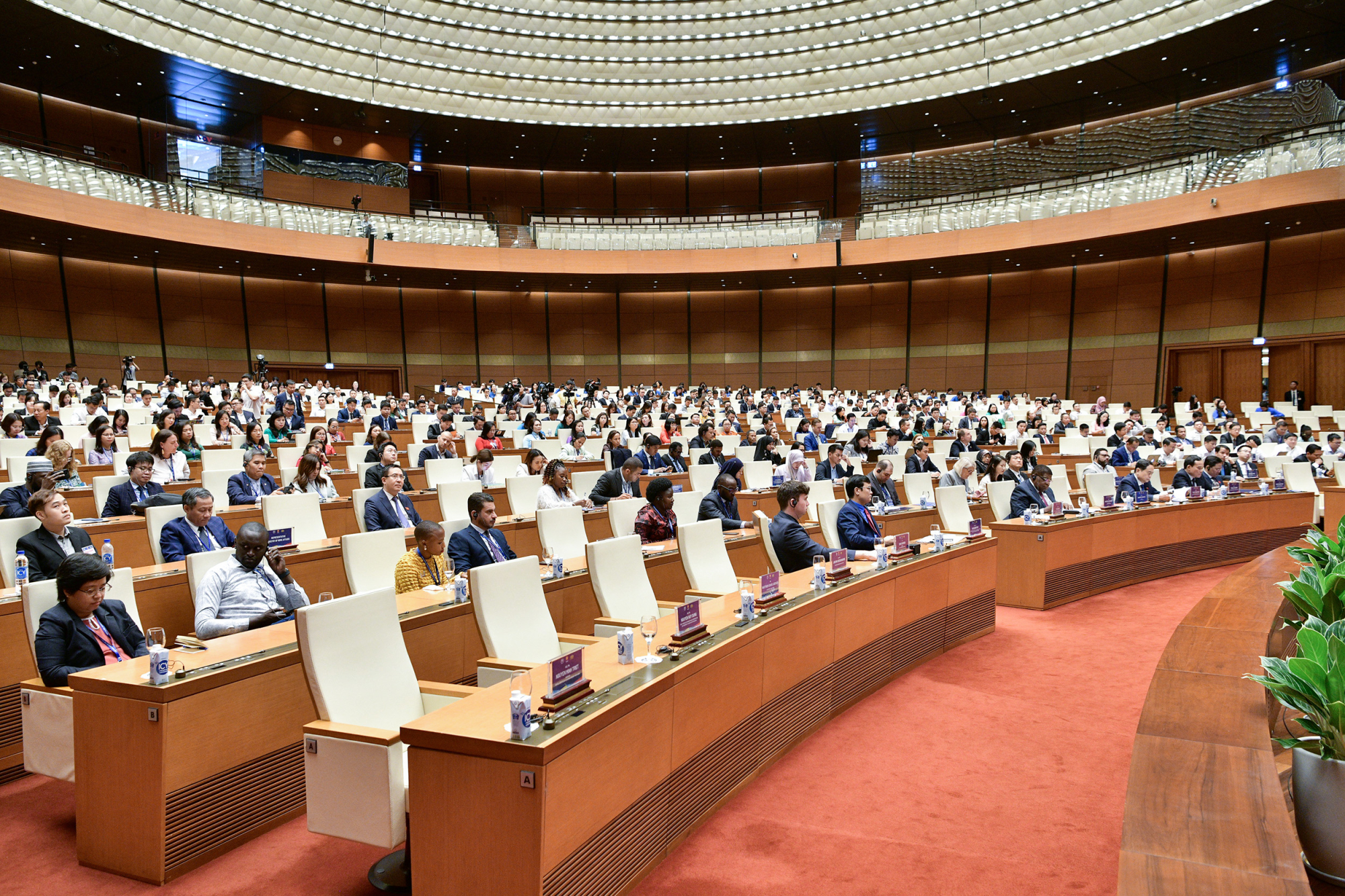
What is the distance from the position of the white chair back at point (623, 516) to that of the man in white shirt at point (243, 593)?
8.18 ft

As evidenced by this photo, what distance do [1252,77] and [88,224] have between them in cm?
2375

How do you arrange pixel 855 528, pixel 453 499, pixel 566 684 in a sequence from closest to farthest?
pixel 566 684
pixel 855 528
pixel 453 499

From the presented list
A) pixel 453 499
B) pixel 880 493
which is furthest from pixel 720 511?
pixel 453 499

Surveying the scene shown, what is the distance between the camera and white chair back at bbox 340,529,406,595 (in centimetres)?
458

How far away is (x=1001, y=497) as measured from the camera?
7.64m

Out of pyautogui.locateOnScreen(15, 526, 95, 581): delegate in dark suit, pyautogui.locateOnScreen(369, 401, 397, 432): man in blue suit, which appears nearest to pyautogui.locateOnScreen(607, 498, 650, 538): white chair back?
pyautogui.locateOnScreen(15, 526, 95, 581): delegate in dark suit

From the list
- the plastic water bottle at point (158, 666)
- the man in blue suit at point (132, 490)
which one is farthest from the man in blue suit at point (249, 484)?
the plastic water bottle at point (158, 666)

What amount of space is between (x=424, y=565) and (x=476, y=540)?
0.31m

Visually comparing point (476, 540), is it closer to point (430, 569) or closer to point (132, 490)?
point (430, 569)

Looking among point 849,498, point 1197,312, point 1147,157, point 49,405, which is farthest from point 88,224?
point 1197,312

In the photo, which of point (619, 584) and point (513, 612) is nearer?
point (513, 612)

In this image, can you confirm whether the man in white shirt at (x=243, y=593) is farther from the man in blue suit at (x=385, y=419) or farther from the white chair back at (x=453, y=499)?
the man in blue suit at (x=385, y=419)

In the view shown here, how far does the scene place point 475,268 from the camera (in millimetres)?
20281

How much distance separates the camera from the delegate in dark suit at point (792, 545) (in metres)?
5.23
